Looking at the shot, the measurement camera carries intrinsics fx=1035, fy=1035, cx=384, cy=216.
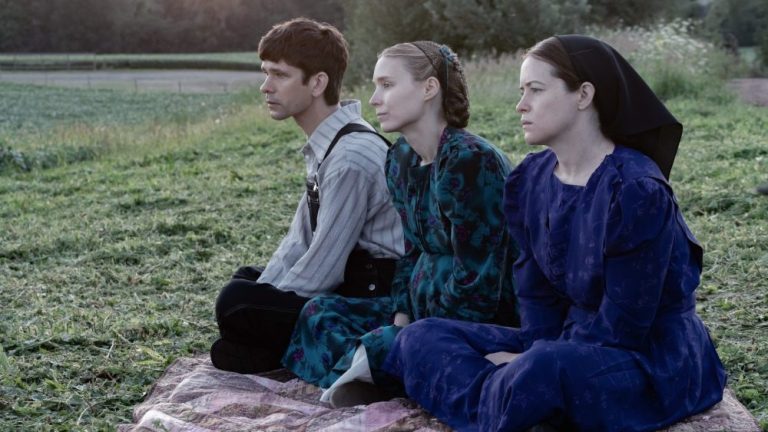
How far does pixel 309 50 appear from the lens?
4.28 metres

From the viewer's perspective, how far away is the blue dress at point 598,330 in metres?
2.94

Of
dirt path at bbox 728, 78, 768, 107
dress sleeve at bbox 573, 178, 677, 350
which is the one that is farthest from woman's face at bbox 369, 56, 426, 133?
dirt path at bbox 728, 78, 768, 107

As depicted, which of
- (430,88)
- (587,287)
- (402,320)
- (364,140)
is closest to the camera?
(587,287)

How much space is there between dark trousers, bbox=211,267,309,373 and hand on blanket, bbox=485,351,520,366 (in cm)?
101

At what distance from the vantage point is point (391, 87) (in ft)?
12.1

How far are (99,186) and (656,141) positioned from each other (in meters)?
7.78

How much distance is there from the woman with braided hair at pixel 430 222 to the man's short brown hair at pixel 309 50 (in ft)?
1.70

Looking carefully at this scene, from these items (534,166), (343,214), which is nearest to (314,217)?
(343,214)

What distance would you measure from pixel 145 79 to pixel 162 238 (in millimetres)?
37070

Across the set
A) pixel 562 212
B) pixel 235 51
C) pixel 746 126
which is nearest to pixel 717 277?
A: pixel 562 212

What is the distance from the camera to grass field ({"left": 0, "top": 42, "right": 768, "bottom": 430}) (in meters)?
4.32

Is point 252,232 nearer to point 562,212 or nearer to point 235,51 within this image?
point 562,212

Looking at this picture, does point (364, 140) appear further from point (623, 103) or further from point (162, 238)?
point (162, 238)

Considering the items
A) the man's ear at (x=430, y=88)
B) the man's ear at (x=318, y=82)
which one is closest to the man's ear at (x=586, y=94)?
the man's ear at (x=430, y=88)
